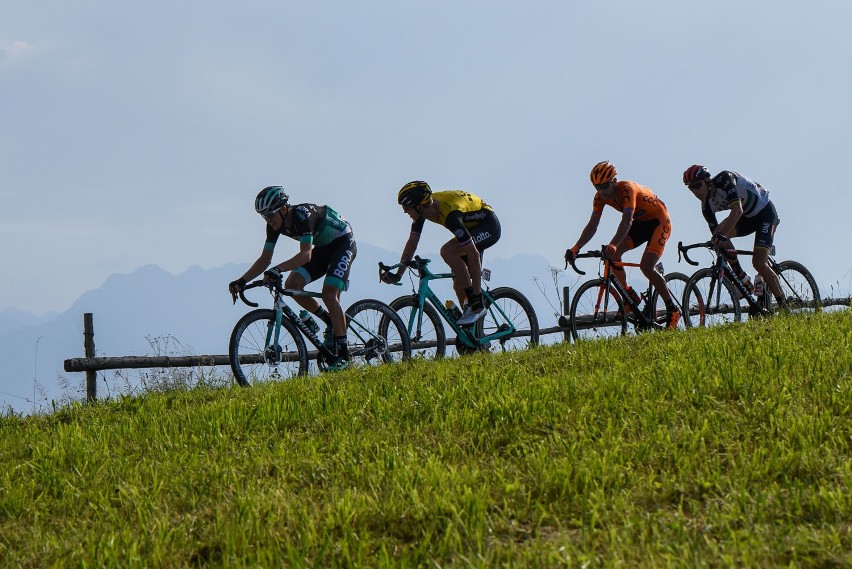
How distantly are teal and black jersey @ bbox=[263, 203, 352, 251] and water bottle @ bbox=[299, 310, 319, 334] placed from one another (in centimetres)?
80

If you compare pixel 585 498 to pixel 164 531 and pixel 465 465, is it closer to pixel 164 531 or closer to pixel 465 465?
pixel 465 465

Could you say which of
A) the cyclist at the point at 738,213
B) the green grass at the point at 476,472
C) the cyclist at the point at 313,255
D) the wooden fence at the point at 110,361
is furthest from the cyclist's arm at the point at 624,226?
the green grass at the point at 476,472

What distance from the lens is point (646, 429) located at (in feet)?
17.3

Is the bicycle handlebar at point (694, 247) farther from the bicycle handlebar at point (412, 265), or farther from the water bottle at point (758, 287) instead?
the bicycle handlebar at point (412, 265)

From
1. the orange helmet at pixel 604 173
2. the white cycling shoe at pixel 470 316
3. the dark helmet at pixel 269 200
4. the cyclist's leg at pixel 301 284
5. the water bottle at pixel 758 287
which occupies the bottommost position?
the white cycling shoe at pixel 470 316

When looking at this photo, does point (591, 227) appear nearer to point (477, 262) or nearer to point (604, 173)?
point (604, 173)

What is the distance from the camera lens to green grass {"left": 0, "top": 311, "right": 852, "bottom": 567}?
3914 mm

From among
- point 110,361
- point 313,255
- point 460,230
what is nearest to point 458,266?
point 460,230

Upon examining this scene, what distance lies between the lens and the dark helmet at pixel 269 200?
930cm

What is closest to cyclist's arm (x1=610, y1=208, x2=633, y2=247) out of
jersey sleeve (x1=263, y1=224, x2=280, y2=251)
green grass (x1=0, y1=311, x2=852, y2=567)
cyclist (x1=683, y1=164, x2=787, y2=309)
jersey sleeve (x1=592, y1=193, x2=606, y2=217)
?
jersey sleeve (x1=592, y1=193, x2=606, y2=217)

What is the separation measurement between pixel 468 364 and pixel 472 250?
2476mm

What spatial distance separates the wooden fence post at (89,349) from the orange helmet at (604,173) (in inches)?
289

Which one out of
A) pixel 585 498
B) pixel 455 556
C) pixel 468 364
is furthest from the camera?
pixel 468 364

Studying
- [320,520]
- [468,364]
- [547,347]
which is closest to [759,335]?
[547,347]
